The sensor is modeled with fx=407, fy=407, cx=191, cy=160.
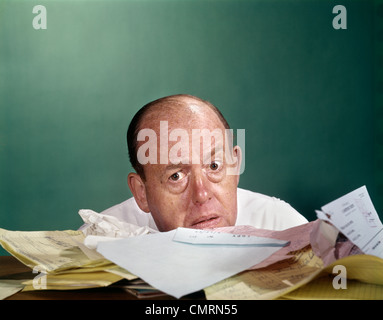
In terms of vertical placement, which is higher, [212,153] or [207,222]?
[212,153]

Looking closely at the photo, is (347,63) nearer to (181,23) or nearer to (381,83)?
(381,83)

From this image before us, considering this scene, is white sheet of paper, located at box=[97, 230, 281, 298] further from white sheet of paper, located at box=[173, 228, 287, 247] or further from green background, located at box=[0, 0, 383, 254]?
green background, located at box=[0, 0, 383, 254]

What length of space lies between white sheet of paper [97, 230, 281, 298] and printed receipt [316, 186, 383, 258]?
0.10m

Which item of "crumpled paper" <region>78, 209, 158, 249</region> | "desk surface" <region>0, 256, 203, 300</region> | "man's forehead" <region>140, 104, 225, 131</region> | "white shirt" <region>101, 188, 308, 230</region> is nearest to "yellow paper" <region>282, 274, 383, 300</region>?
"desk surface" <region>0, 256, 203, 300</region>

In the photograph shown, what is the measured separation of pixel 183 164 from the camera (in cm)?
79

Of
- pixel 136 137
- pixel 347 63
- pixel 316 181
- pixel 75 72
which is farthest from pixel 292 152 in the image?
pixel 75 72

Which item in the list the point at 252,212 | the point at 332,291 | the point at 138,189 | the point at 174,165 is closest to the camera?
the point at 332,291

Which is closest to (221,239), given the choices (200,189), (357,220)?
(357,220)

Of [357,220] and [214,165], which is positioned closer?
→ [357,220]

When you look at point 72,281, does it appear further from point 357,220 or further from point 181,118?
point 181,118

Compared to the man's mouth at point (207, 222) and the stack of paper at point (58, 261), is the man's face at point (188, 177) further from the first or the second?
the stack of paper at point (58, 261)

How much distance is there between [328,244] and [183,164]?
386mm

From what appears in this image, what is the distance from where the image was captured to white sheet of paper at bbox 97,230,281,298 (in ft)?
1.37

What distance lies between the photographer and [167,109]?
0.85 m
